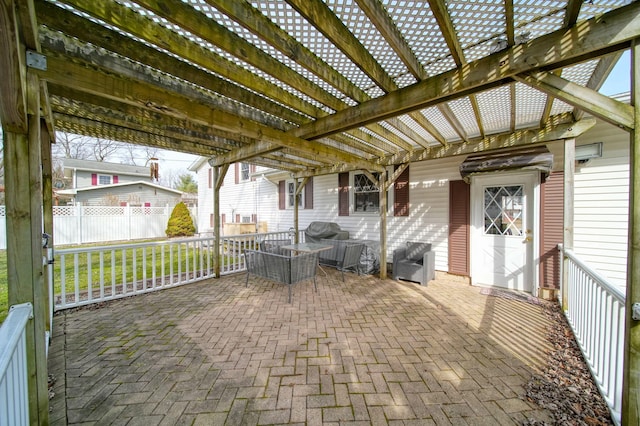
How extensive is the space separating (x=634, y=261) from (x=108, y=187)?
68.0 ft

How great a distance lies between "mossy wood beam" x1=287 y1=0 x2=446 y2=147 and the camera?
63.3 inches

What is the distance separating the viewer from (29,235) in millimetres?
1578

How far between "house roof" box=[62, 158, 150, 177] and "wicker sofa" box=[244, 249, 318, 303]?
19302mm

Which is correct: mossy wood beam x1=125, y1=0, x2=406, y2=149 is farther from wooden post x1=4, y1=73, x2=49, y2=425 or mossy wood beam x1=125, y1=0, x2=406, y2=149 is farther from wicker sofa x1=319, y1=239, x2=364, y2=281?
wicker sofa x1=319, y1=239, x2=364, y2=281

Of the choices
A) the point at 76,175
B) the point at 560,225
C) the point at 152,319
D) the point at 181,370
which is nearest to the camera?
the point at 181,370

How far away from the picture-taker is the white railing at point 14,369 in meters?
1.07

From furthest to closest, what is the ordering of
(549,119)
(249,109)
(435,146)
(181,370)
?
(435,146) < (549,119) < (249,109) < (181,370)

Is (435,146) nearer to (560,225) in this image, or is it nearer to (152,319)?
(560,225)

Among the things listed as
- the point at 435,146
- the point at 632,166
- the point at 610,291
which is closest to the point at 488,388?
the point at 610,291

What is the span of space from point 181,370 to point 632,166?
4.01m

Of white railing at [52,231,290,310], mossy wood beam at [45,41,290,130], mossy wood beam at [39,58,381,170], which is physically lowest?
white railing at [52,231,290,310]

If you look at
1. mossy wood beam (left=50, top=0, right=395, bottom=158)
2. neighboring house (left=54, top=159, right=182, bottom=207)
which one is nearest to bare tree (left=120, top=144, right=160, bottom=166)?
neighboring house (left=54, top=159, right=182, bottom=207)

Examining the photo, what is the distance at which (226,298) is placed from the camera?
14.4 feet

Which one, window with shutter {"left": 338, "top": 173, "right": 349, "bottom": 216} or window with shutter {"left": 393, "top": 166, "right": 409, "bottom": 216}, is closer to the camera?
window with shutter {"left": 393, "top": 166, "right": 409, "bottom": 216}
